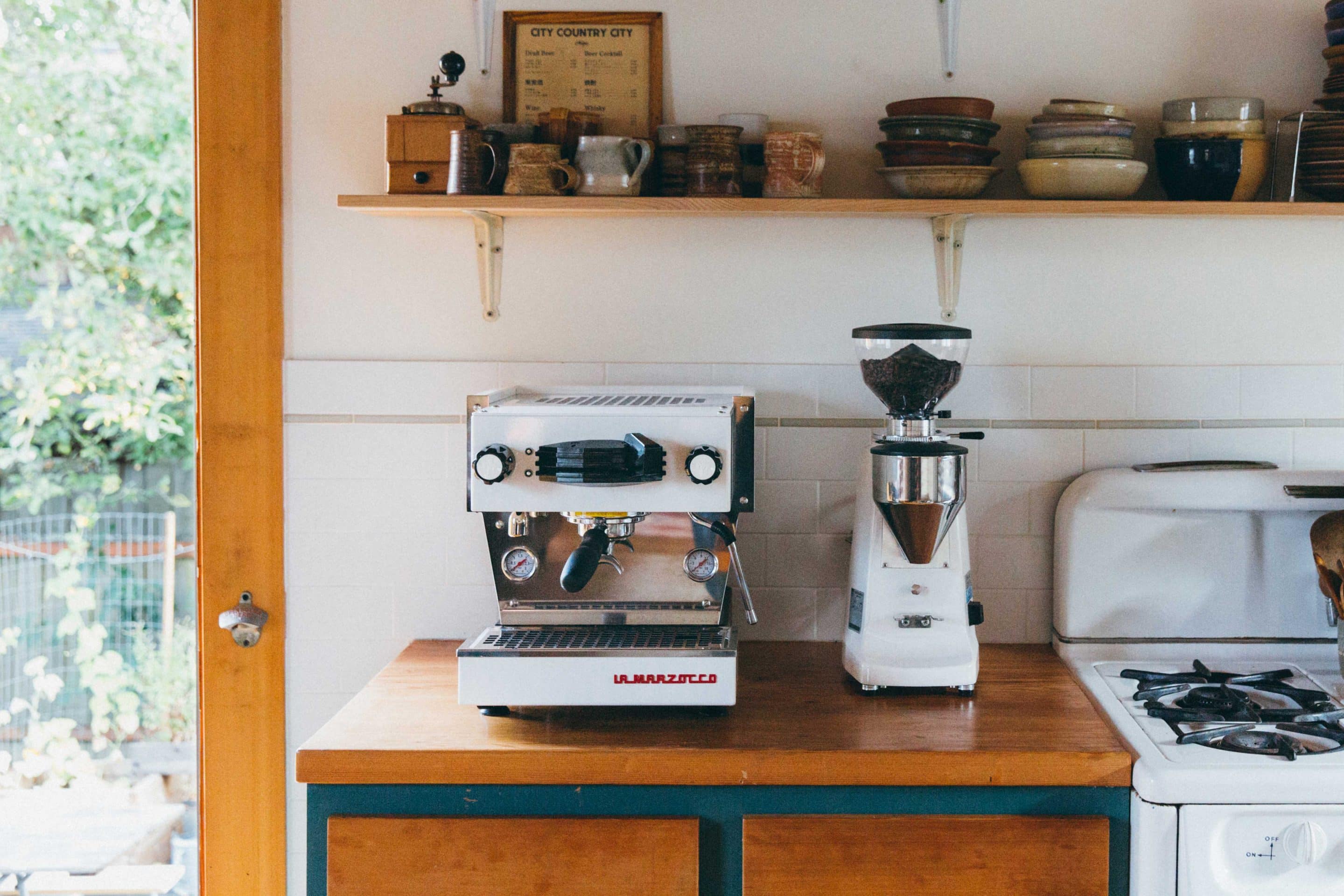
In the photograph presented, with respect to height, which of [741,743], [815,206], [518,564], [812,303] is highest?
[815,206]

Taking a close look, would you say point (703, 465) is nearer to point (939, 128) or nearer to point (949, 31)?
point (939, 128)

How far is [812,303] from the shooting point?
215 centimetres

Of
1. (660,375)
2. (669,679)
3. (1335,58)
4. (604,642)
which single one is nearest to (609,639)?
(604,642)

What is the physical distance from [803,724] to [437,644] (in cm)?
76

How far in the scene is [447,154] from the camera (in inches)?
76.9

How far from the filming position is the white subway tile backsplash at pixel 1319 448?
7.06 ft

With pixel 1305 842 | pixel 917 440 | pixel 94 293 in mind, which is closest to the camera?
pixel 1305 842

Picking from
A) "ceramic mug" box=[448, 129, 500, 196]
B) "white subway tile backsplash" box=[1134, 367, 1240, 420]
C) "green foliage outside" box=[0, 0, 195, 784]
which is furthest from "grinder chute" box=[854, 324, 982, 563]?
"green foliage outside" box=[0, 0, 195, 784]

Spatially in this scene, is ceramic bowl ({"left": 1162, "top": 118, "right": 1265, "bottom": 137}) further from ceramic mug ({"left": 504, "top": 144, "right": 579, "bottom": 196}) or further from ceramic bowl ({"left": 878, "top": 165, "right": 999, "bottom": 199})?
ceramic mug ({"left": 504, "top": 144, "right": 579, "bottom": 196})

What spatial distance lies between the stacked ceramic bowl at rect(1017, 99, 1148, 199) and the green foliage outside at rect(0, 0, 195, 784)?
154 centimetres

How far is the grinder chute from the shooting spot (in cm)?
173

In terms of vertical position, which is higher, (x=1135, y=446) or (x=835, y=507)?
(x=1135, y=446)

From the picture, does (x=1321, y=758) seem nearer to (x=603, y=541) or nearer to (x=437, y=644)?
(x=603, y=541)

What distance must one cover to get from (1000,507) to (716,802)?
2.86 feet
